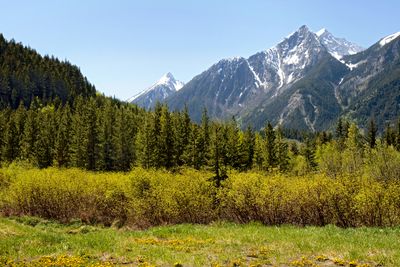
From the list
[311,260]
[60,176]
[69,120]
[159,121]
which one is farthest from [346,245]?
[69,120]

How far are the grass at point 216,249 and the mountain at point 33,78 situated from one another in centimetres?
14369

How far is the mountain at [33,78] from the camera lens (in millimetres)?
152125

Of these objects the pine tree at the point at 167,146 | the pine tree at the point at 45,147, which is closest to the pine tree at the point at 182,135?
the pine tree at the point at 167,146

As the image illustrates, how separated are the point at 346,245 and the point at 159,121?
5726 cm

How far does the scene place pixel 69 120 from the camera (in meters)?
89.0

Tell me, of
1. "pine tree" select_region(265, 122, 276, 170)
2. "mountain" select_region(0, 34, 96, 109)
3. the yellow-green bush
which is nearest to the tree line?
"pine tree" select_region(265, 122, 276, 170)

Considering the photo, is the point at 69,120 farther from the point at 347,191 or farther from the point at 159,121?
the point at 347,191

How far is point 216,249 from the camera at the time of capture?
48.3 ft

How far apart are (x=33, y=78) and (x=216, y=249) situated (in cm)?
16939

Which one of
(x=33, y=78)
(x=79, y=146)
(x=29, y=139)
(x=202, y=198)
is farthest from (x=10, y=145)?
(x=33, y=78)

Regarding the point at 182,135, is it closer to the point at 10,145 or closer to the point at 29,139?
the point at 29,139

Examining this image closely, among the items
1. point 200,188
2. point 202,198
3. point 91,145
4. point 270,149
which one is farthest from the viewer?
point 91,145

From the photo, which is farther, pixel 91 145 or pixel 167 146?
pixel 91 145

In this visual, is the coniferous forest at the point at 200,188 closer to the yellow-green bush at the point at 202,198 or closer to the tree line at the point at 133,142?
the yellow-green bush at the point at 202,198
